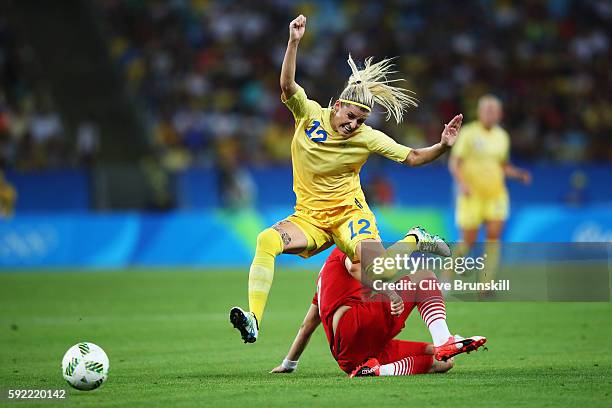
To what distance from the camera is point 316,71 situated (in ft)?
89.2

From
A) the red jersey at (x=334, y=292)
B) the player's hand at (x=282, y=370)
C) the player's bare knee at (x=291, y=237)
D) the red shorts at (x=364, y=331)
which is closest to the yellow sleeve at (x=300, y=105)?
the player's bare knee at (x=291, y=237)

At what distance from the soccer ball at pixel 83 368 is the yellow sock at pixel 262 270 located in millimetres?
1287

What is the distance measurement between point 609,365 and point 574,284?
1.28 metres

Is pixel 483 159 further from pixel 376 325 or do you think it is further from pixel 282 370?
pixel 376 325

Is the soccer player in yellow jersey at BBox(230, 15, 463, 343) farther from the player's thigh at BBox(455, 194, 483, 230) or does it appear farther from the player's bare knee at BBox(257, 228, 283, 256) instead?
the player's thigh at BBox(455, 194, 483, 230)

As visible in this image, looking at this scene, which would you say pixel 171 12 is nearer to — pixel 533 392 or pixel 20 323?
pixel 20 323

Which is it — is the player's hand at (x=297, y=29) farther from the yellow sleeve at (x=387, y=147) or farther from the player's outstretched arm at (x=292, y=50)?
the yellow sleeve at (x=387, y=147)

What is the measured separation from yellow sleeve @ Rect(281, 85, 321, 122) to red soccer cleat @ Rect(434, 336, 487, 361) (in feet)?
7.46

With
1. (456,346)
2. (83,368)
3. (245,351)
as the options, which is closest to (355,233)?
(456,346)

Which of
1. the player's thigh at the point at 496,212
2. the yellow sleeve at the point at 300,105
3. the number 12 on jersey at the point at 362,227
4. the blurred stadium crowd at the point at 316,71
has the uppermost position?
the blurred stadium crowd at the point at 316,71

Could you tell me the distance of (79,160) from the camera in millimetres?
25797

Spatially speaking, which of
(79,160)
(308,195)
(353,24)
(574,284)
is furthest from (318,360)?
(353,24)

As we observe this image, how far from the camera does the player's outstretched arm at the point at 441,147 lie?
8.05m

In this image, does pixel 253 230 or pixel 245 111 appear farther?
pixel 245 111
